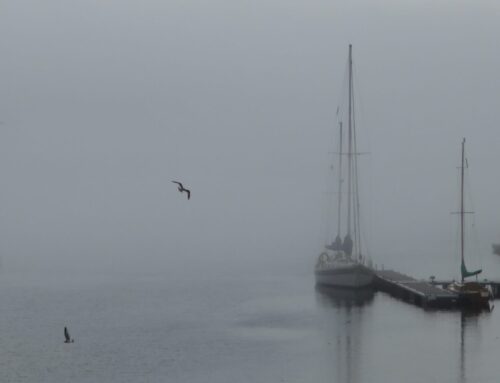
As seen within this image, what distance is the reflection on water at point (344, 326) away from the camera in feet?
175

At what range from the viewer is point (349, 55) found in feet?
314

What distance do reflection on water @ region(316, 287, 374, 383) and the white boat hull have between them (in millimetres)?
847

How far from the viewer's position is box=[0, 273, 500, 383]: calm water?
51.8 m

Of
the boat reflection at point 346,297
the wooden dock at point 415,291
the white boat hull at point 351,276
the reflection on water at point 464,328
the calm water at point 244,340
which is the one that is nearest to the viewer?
the reflection on water at point 464,328

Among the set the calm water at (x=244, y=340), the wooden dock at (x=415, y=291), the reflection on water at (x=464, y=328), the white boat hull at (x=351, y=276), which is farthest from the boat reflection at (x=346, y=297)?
the reflection on water at (x=464, y=328)

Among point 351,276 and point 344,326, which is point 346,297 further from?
point 344,326

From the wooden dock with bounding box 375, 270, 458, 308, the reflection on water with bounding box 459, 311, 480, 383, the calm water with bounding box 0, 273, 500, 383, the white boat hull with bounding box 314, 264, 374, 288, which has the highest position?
the white boat hull with bounding box 314, 264, 374, 288

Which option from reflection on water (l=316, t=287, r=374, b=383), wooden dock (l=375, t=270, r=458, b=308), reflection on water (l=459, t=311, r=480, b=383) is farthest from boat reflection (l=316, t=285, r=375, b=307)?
reflection on water (l=459, t=311, r=480, b=383)

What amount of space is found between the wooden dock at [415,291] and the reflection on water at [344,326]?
2.75 metres

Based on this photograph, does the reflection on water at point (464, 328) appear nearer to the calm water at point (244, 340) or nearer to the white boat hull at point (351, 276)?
the calm water at point (244, 340)

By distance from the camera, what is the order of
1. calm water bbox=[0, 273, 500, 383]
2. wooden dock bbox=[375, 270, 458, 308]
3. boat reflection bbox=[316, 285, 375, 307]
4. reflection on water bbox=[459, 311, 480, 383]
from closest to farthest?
reflection on water bbox=[459, 311, 480, 383] < calm water bbox=[0, 273, 500, 383] < wooden dock bbox=[375, 270, 458, 308] < boat reflection bbox=[316, 285, 375, 307]

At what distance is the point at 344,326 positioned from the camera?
7394cm

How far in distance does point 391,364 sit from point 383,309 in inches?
1208

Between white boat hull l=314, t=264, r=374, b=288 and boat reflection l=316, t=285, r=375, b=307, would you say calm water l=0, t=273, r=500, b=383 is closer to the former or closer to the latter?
boat reflection l=316, t=285, r=375, b=307
